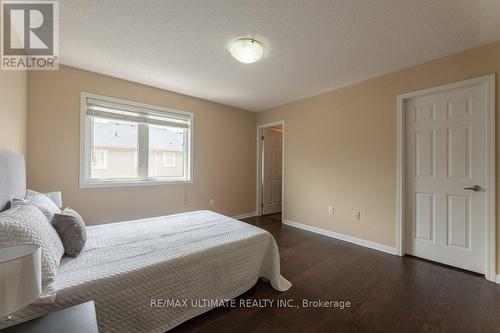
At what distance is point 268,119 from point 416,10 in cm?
305

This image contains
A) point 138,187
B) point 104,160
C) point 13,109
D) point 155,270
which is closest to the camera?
point 155,270

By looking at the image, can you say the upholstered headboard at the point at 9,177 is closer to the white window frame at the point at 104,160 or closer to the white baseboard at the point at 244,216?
the white window frame at the point at 104,160

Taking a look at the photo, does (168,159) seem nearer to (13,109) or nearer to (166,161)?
(166,161)

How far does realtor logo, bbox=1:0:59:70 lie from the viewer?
1.71m

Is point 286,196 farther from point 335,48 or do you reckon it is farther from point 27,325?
point 27,325

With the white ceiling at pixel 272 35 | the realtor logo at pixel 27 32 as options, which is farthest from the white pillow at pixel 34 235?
the white ceiling at pixel 272 35

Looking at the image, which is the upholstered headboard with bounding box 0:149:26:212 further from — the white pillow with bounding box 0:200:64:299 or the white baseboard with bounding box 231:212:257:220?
the white baseboard with bounding box 231:212:257:220

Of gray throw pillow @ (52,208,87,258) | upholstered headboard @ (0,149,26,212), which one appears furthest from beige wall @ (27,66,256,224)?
gray throw pillow @ (52,208,87,258)

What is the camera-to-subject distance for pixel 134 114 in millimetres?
3281

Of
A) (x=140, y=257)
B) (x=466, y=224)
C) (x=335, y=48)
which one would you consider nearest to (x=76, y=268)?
(x=140, y=257)

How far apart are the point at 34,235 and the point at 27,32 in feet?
6.94

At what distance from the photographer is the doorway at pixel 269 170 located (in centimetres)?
486

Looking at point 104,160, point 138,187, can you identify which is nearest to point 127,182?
point 138,187

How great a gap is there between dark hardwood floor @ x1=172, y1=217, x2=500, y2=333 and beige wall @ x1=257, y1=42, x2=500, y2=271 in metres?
0.44
